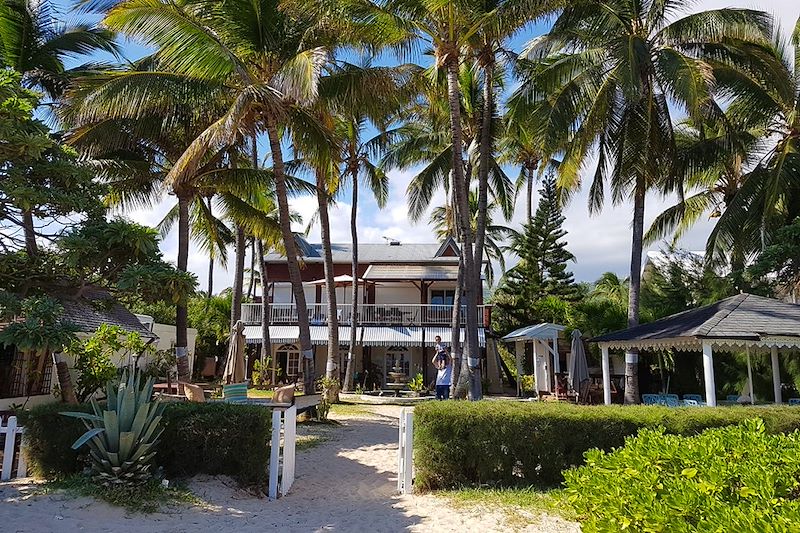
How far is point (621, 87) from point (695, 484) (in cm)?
1283

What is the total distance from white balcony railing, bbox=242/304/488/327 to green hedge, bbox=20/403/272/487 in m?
18.2

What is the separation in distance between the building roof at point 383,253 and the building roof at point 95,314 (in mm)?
13746

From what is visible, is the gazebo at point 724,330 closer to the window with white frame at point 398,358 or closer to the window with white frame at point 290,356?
the window with white frame at point 398,358

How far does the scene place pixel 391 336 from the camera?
2488 centimetres

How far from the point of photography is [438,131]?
2305cm

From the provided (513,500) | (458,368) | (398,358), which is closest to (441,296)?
(398,358)

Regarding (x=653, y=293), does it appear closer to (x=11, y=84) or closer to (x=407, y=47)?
(x=407, y=47)

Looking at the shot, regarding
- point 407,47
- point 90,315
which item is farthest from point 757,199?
point 90,315

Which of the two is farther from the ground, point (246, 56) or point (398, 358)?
point (246, 56)

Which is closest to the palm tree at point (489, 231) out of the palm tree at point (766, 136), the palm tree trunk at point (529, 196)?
the palm tree trunk at point (529, 196)

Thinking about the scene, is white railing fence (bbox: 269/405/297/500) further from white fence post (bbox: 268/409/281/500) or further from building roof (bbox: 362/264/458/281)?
building roof (bbox: 362/264/458/281)

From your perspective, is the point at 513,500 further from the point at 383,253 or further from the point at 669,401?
the point at 383,253

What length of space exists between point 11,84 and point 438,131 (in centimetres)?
1818

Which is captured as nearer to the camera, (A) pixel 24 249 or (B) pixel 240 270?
(A) pixel 24 249
